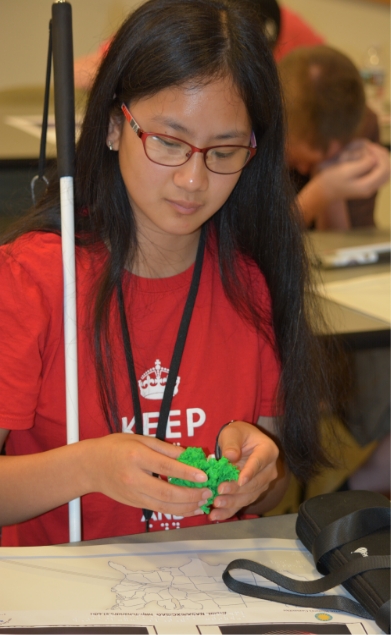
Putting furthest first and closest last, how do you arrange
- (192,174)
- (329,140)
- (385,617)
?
(329,140) < (192,174) < (385,617)

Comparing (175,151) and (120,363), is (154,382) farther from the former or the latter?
(175,151)

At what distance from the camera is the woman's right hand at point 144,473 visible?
0.84 metres

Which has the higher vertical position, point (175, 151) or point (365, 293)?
point (175, 151)

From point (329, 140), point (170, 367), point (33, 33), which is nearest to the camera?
point (170, 367)

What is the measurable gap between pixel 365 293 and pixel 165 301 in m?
0.94

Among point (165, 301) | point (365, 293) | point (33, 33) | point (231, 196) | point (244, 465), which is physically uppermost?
point (33, 33)

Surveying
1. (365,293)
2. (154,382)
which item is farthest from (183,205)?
(365,293)

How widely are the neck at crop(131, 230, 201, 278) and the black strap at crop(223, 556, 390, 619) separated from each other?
1.62 feet

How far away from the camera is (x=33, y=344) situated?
3.39 feet

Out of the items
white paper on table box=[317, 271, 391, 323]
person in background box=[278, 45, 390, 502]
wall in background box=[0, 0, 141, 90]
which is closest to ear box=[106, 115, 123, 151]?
white paper on table box=[317, 271, 391, 323]

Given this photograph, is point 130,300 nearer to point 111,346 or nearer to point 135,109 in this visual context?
point 111,346

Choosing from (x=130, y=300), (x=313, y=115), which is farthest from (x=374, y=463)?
(x=130, y=300)

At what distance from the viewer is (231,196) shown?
1.22 meters

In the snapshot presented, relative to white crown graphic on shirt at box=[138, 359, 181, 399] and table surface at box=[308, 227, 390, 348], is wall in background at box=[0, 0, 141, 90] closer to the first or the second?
table surface at box=[308, 227, 390, 348]
